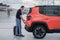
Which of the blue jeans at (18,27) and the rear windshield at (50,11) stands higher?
the rear windshield at (50,11)

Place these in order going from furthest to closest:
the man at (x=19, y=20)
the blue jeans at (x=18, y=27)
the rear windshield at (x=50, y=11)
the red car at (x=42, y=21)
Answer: the blue jeans at (x=18, y=27) → the man at (x=19, y=20) → the rear windshield at (x=50, y=11) → the red car at (x=42, y=21)

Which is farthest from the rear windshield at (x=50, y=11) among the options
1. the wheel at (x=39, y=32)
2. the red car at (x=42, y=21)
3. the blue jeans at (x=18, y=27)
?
the blue jeans at (x=18, y=27)

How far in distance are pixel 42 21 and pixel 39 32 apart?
600 mm

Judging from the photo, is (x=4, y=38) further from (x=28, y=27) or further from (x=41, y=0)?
(x=41, y=0)

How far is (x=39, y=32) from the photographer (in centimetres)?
1330

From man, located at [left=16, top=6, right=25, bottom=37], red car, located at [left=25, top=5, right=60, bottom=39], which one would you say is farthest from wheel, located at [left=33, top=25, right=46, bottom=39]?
man, located at [left=16, top=6, right=25, bottom=37]

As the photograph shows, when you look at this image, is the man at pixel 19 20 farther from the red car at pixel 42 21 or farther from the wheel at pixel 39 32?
the wheel at pixel 39 32

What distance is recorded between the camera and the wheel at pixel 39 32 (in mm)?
13234

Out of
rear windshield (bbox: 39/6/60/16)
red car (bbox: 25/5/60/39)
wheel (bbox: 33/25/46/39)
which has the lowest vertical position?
wheel (bbox: 33/25/46/39)

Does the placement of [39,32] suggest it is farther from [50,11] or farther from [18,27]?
[18,27]

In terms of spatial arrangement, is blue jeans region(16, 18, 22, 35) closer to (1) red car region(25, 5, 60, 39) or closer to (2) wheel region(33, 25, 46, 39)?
(1) red car region(25, 5, 60, 39)

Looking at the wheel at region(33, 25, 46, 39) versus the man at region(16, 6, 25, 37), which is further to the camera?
the man at region(16, 6, 25, 37)

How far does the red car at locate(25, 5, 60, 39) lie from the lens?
43.2ft

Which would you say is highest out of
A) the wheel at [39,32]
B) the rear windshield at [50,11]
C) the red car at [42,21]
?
the rear windshield at [50,11]
